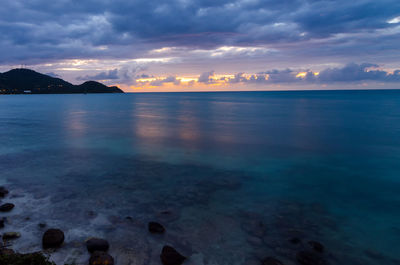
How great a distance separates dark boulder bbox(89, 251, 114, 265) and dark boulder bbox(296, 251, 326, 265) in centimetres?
794

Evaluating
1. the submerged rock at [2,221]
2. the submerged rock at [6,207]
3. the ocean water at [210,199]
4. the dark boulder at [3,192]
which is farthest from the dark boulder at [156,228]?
the dark boulder at [3,192]

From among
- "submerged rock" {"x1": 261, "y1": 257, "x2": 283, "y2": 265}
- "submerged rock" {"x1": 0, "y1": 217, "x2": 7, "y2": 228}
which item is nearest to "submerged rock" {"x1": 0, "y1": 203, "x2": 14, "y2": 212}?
"submerged rock" {"x1": 0, "y1": 217, "x2": 7, "y2": 228}

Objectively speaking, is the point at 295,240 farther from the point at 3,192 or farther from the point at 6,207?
the point at 3,192

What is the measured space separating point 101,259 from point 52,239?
118 inches

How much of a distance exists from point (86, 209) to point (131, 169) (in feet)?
27.3

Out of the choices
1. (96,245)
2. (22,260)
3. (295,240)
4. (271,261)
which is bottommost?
(295,240)

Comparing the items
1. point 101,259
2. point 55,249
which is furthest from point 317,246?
point 55,249

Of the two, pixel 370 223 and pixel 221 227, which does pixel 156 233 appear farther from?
pixel 370 223

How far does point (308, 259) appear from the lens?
10859mm

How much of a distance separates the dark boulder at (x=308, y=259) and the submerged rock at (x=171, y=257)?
16.5 feet

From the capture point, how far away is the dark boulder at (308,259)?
10760 millimetres

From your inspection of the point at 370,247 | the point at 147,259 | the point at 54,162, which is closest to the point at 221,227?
the point at 147,259

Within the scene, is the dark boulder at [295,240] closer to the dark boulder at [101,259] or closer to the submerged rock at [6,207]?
the dark boulder at [101,259]

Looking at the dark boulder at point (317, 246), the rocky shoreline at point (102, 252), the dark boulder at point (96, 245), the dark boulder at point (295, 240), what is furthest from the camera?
the dark boulder at point (295, 240)
